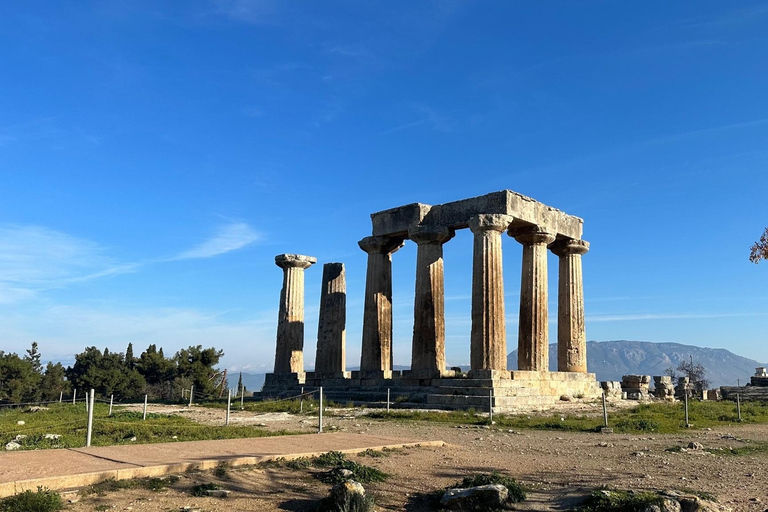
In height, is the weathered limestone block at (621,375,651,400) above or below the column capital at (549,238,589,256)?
below

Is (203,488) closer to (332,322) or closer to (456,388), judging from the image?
(456,388)

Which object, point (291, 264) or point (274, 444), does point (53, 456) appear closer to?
point (274, 444)

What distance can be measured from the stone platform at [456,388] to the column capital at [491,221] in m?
6.18

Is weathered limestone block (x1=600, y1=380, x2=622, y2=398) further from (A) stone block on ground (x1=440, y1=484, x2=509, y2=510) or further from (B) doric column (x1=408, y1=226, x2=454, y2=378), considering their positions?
(A) stone block on ground (x1=440, y1=484, x2=509, y2=510)

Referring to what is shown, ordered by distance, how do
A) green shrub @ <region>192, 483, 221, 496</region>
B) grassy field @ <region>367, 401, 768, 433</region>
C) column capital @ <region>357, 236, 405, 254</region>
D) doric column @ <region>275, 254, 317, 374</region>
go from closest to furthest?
green shrub @ <region>192, 483, 221, 496</region> → grassy field @ <region>367, 401, 768, 433</region> → column capital @ <region>357, 236, 405, 254</region> → doric column @ <region>275, 254, 317, 374</region>

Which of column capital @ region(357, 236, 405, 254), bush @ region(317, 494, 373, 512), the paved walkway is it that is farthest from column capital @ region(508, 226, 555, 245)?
bush @ region(317, 494, 373, 512)

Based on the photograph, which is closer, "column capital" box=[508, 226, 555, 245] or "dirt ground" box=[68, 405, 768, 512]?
"dirt ground" box=[68, 405, 768, 512]

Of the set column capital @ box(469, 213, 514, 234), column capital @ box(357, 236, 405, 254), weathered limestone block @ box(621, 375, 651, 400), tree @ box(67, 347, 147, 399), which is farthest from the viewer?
tree @ box(67, 347, 147, 399)

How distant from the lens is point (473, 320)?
28922 millimetres

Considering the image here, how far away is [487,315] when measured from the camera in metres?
28.5

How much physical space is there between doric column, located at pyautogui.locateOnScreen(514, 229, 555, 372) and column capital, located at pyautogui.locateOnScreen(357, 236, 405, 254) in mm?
6258

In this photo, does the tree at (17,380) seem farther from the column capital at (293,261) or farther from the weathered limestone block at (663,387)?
the weathered limestone block at (663,387)

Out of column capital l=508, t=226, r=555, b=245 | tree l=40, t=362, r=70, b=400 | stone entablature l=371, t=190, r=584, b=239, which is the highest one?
stone entablature l=371, t=190, r=584, b=239

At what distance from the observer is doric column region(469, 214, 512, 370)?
28219 millimetres
